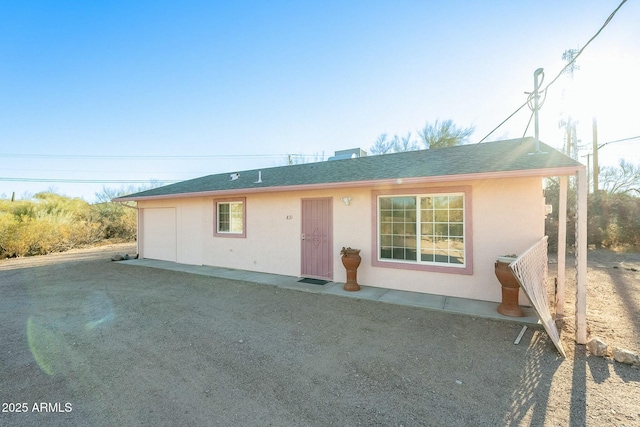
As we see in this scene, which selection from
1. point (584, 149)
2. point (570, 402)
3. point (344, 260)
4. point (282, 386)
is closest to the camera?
point (570, 402)

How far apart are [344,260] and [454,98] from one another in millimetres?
8464

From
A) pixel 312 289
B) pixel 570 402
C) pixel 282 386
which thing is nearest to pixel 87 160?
pixel 312 289

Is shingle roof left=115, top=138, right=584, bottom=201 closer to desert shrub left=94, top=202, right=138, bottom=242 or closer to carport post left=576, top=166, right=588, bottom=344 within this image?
carport post left=576, top=166, right=588, bottom=344

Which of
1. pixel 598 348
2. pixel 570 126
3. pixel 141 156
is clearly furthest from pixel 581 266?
pixel 141 156

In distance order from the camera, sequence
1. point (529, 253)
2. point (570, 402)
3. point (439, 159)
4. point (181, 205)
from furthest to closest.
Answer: point (181, 205) → point (439, 159) → point (529, 253) → point (570, 402)

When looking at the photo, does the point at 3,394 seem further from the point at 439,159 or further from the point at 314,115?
the point at 314,115

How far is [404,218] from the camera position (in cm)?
638

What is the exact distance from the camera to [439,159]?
727 centimetres

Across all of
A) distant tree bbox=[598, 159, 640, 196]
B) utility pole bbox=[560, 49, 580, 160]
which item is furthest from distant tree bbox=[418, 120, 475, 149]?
distant tree bbox=[598, 159, 640, 196]

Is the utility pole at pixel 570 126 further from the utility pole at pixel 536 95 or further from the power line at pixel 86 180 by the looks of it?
the power line at pixel 86 180

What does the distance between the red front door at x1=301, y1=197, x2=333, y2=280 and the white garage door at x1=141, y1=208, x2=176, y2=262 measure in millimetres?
6070

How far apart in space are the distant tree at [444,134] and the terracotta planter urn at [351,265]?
1341 cm

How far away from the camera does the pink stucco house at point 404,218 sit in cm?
536

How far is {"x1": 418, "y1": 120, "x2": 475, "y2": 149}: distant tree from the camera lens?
16.7 metres
